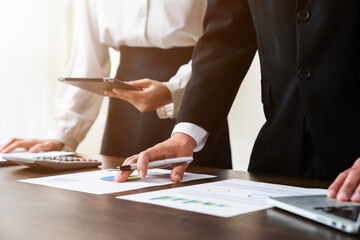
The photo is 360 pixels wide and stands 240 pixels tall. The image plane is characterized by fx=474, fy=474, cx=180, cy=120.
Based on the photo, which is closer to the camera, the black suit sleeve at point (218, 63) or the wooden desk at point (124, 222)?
the wooden desk at point (124, 222)

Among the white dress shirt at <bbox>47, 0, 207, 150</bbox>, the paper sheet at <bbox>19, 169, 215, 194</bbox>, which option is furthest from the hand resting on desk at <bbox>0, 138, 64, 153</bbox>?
the paper sheet at <bbox>19, 169, 215, 194</bbox>

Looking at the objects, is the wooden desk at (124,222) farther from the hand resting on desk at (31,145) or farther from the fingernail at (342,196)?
the hand resting on desk at (31,145)

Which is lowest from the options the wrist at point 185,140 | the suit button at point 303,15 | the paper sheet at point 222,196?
the paper sheet at point 222,196

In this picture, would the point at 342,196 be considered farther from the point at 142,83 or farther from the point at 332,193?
the point at 142,83

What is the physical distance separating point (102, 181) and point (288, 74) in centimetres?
51

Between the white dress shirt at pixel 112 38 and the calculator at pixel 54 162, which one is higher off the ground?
the white dress shirt at pixel 112 38

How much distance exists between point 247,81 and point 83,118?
161cm

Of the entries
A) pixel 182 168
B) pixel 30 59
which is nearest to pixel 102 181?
pixel 182 168

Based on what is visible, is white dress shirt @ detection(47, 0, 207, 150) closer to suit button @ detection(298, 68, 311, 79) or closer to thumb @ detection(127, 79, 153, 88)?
thumb @ detection(127, 79, 153, 88)

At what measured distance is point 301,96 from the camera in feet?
3.42

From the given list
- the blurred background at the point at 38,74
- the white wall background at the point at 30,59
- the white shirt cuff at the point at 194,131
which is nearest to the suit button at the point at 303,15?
the white shirt cuff at the point at 194,131

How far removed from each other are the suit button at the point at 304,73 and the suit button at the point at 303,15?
11 centimetres

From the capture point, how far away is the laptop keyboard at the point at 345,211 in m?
0.55

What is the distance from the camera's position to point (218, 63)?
1.19 m
